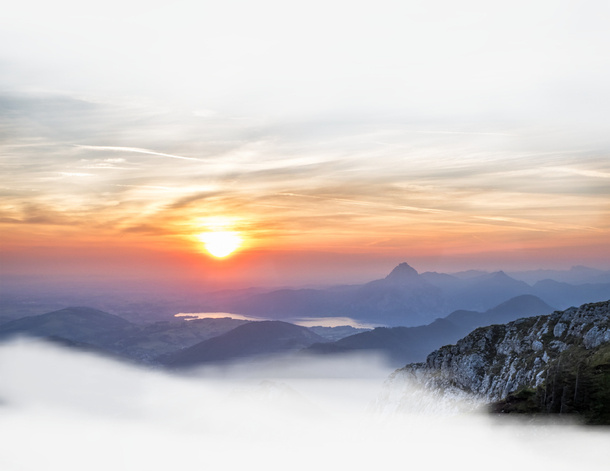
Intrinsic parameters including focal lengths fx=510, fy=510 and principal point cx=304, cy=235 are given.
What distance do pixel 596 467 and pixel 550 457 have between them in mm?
9241

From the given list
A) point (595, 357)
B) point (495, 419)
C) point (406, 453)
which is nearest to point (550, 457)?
point (495, 419)

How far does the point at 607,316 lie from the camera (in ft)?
653

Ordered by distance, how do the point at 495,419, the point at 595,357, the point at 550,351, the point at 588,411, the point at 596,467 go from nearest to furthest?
the point at 596,467
the point at 588,411
the point at 495,419
the point at 595,357
the point at 550,351

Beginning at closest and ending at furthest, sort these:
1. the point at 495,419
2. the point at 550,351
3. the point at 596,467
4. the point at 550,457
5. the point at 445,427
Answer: the point at 596,467 → the point at 550,457 → the point at 495,419 → the point at 445,427 → the point at 550,351

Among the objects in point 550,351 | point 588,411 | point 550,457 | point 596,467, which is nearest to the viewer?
point 596,467

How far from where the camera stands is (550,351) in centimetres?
19825

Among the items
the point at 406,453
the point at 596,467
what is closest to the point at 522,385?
the point at 406,453

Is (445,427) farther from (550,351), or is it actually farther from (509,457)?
(509,457)

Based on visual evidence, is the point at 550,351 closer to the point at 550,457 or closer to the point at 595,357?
the point at 595,357

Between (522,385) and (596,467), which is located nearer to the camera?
(596,467)

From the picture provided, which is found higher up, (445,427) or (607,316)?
(607,316)

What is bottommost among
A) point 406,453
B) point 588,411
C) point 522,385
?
point 406,453

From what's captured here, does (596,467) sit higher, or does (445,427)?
(596,467)

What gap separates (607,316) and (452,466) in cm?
10190
